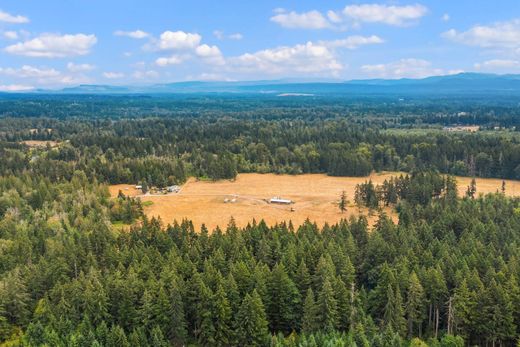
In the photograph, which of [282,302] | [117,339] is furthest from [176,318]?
[282,302]

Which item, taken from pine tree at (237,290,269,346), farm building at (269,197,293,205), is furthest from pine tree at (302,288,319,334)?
farm building at (269,197,293,205)

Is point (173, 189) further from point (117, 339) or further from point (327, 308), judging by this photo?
point (327, 308)

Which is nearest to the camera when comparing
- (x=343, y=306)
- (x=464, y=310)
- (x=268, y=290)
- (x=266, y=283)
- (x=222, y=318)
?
(x=464, y=310)

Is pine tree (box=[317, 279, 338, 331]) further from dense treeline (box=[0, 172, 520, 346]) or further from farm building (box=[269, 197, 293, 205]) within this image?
farm building (box=[269, 197, 293, 205])

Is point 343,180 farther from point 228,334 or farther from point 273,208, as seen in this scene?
point 228,334

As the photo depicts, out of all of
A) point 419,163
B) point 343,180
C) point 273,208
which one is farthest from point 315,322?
point 419,163

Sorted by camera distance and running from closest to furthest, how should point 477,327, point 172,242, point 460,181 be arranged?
point 477,327
point 172,242
point 460,181

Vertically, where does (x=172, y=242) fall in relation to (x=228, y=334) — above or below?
above
